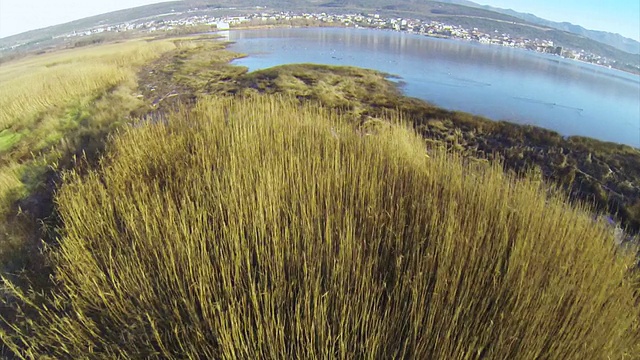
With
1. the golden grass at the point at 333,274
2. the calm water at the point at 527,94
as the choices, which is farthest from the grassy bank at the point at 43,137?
the calm water at the point at 527,94

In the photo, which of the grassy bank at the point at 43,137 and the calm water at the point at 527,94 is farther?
the calm water at the point at 527,94

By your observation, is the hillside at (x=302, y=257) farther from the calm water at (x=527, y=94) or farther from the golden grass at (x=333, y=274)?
the calm water at (x=527, y=94)

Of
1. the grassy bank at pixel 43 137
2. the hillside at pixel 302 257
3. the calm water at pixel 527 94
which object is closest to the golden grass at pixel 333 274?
the hillside at pixel 302 257

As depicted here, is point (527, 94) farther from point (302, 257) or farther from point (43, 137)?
point (43, 137)

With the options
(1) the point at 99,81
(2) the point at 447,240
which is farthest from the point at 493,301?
(1) the point at 99,81

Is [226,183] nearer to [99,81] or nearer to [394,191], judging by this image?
[394,191]

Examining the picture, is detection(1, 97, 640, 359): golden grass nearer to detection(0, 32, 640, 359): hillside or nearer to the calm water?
detection(0, 32, 640, 359): hillside

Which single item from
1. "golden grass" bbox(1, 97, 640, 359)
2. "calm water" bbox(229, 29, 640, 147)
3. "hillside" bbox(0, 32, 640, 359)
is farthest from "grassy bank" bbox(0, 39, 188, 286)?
"calm water" bbox(229, 29, 640, 147)

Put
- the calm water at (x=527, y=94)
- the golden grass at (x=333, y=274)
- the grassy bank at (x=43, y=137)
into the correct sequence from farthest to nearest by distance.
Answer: the calm water at (x=527, y=94), the grassy bank at (x=43, y=137), the golden grass at (x=333, y=274)

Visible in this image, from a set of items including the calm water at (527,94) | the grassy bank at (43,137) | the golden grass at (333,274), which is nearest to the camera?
the golden grass at (333,274)

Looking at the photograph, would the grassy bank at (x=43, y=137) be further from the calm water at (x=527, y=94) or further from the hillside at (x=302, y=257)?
the calm water at (x=527, y=94)
